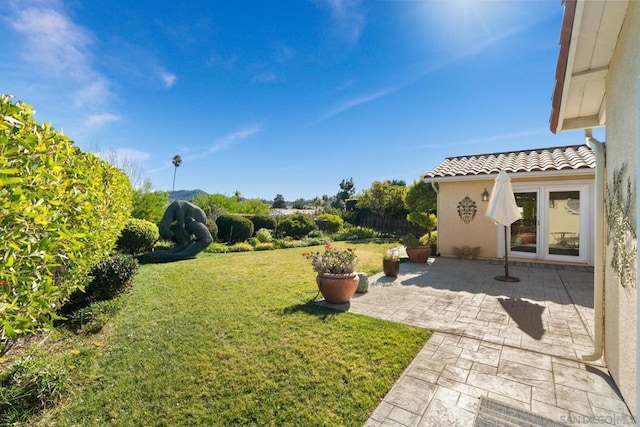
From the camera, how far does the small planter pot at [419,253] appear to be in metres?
9.73

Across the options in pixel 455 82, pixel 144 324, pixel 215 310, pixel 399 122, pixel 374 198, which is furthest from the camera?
pixel 374 198

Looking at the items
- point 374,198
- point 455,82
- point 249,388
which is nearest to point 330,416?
point 249,388

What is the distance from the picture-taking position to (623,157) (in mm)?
2637

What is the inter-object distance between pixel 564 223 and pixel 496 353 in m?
8.38

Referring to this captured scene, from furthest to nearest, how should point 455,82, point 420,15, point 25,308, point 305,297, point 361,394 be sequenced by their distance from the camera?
point 455,82 → point 420,15 → point 305,297 → point 361,394 → point 25,308

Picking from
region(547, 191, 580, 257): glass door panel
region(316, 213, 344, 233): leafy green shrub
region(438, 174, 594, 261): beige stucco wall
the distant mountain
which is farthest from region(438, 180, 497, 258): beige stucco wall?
the distant mountain

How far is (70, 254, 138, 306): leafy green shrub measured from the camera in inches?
208

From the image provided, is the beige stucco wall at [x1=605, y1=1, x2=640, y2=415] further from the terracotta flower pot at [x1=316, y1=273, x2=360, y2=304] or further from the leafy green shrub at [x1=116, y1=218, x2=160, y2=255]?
the leafy green shrub at [x1=116, y1=218, x2=160, y2=255]

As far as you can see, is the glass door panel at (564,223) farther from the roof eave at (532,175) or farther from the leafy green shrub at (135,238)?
the leafy green shrub at (135,238)

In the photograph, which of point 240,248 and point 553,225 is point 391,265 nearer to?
point 553,225

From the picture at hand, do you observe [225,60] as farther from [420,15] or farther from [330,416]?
[330,416]

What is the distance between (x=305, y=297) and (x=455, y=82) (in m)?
9.42

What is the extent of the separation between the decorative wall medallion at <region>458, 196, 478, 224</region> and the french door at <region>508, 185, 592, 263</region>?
4.69 feet

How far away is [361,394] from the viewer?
2.84m
